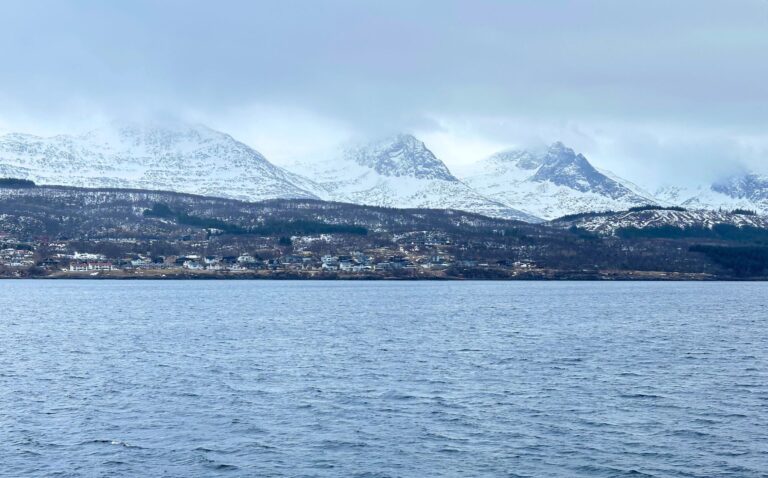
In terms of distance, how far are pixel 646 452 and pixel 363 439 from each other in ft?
43.7

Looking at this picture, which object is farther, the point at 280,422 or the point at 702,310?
the point at 702,310

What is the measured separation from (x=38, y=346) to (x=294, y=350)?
23.1 meters

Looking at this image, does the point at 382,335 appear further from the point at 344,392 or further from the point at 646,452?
the point at 646,452

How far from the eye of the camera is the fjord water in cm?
4484

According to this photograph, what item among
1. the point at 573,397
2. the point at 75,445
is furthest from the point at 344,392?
the point at 75,445

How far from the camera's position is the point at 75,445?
47250 mm

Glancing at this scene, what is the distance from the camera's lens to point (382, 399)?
60.0 m

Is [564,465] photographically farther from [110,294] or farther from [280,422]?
[110,294]

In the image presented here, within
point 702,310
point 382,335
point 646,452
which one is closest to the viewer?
point 646,452

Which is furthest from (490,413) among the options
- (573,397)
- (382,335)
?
(382,335)

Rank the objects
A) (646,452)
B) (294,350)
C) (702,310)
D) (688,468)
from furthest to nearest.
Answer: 1. (702,310)
2. (294,350)
3. (646,452)
4. (688,468)

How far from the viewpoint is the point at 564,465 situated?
4406cm

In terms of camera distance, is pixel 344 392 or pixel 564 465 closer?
pixel 564 465

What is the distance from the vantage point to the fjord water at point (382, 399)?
44844 mm
